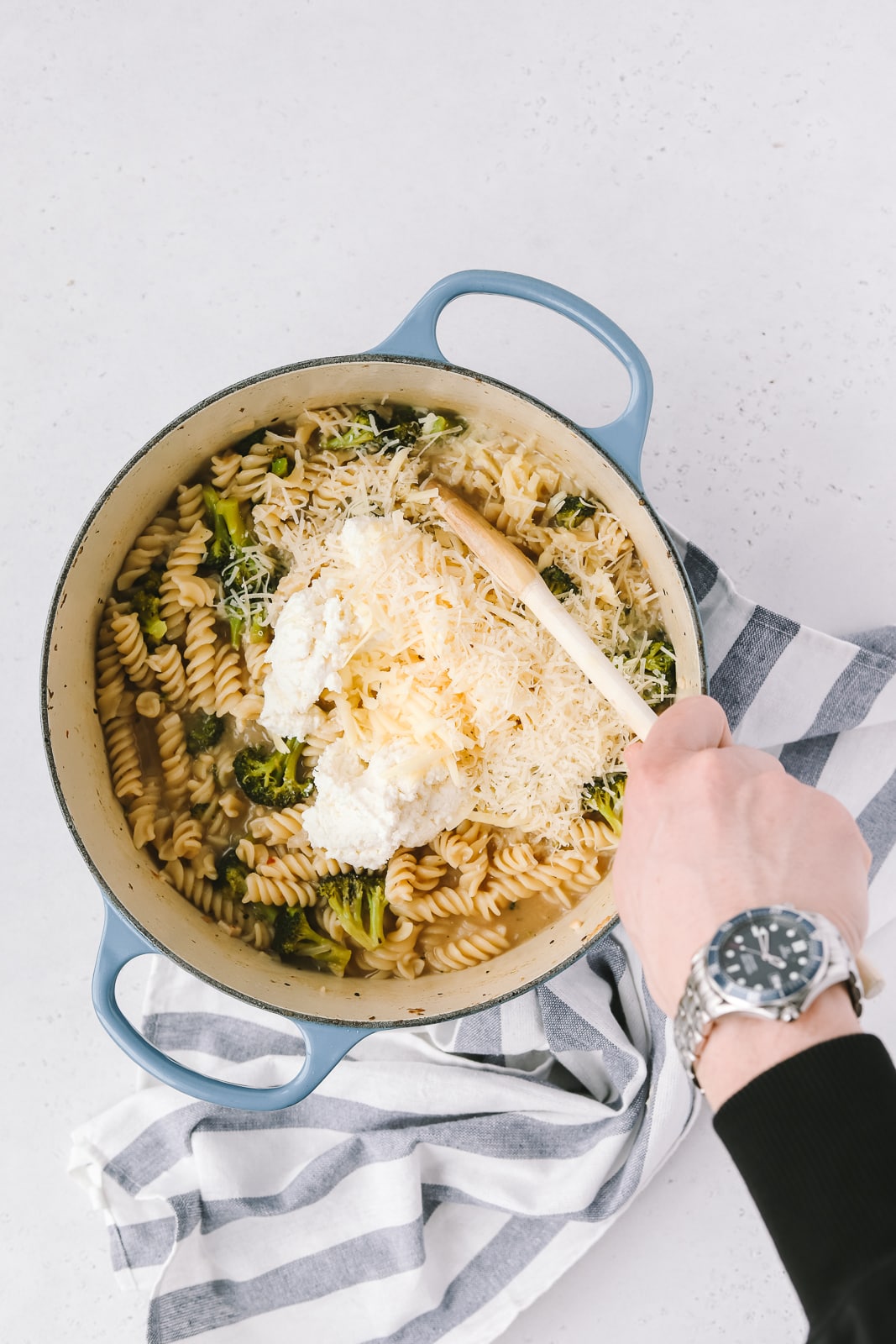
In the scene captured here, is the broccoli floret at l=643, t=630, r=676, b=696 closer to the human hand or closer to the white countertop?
the white countertop

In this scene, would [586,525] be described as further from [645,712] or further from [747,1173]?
[747,1173]

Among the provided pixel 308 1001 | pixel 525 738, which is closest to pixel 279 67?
pixel 525 738

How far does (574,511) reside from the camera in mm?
2875

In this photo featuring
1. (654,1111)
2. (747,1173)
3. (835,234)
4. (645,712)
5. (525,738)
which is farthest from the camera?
(835,234)

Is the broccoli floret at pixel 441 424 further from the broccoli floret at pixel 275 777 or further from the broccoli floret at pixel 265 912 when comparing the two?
the broccoli floret at pixel 265 912

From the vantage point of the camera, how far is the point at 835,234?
3141 mm

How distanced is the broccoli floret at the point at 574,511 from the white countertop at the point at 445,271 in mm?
356

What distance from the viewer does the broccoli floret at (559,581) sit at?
2.84 meters

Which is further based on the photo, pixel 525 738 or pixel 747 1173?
pixel 525 738

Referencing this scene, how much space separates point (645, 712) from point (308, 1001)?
1188mm

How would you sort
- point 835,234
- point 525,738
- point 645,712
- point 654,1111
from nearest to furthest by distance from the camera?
point 645,712
point 525,738
point 654,1111
point 835,234

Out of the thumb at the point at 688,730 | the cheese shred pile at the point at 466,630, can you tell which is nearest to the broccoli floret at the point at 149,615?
the cheese shred pile at the point at 466,630

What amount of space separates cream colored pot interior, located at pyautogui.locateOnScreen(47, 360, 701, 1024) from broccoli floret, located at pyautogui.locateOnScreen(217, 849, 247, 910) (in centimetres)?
11

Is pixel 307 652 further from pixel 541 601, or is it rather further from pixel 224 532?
pixel 541 601
